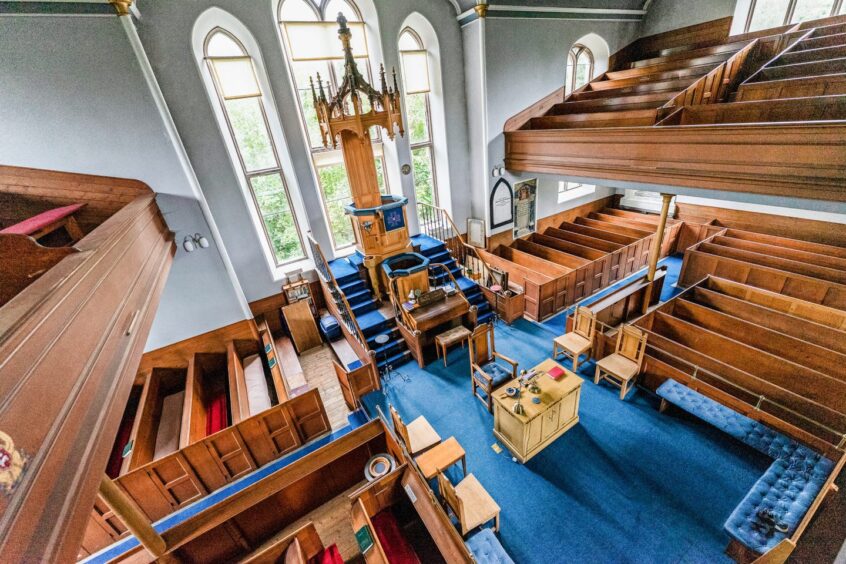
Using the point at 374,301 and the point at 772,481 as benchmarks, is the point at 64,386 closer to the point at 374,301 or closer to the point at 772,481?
the point at 374,301

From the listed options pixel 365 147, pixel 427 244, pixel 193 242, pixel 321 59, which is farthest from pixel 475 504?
pixel 321 59

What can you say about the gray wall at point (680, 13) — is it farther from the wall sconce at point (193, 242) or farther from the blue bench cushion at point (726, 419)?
the wall sconce at point (193, 242)

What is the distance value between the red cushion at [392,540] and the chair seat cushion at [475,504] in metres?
0.66

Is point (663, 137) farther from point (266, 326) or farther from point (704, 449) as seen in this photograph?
point (266, 326)

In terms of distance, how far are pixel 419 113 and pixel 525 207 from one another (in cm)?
416

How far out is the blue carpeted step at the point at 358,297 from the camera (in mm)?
7309

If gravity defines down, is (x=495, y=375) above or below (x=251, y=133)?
below

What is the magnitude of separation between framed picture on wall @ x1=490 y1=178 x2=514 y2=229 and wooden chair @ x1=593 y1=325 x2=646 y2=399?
497cm

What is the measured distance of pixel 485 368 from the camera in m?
5.68

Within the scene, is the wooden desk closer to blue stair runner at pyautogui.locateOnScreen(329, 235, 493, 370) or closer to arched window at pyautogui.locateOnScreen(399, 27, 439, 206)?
blue stair runner at pyautogui.locateOnScreen(329, 235, 493, 370)

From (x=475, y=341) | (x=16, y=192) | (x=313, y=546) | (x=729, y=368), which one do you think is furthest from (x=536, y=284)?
(x=16, y=192)

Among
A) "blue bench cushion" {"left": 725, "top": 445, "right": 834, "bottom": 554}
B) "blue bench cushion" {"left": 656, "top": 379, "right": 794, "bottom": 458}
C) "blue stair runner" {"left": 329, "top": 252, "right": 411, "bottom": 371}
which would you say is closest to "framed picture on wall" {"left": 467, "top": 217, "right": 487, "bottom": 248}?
"blue stair runner" {"left": 329, "top": 252, "right": 411, "bottom": 371}

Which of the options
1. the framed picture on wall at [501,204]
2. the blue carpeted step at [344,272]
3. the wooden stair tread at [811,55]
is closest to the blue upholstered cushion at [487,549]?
the blue carpeted step at [344,272]

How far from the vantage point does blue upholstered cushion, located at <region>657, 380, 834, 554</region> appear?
130 inches
